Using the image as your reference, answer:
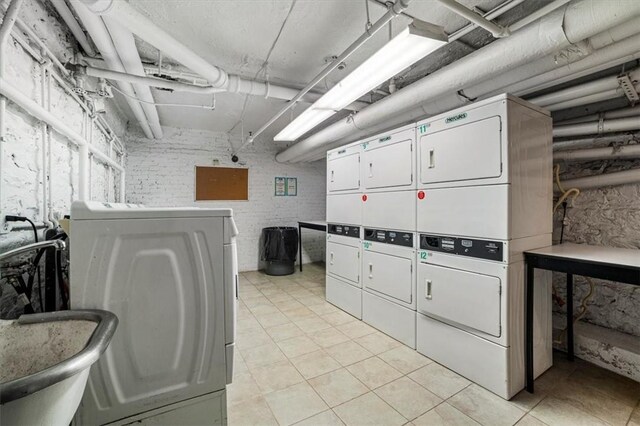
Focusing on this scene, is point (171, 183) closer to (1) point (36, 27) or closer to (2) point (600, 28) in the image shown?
(1) point (36, 27)

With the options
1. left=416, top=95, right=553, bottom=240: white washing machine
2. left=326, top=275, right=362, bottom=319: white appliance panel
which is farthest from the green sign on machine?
left=326, top=275, right=362, bottom=319: white appliance panel

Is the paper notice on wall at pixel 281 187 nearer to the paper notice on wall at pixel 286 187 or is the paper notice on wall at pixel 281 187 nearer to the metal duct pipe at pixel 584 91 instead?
the paper notice on wall at pixel 286 187

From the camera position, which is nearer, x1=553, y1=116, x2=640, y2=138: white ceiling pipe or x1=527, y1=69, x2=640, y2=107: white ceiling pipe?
x1=527, y1=69, x2=640, y2=107: white ceiling pipe

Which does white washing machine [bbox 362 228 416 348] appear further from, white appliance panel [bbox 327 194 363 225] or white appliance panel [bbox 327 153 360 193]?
white appliance panel [bbox 327 153 360 193]

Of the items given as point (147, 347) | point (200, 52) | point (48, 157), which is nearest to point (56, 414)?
point (147, 347)

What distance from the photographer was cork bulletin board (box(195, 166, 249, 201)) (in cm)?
523

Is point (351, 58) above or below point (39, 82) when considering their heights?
above

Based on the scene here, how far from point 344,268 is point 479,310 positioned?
1.73m

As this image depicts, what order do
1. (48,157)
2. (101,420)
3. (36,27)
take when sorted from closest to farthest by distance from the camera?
(101,420) → (36,27) → (48,157)

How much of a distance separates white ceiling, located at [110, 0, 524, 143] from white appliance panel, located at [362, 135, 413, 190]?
3.00 feet

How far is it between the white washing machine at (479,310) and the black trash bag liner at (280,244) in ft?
10.7

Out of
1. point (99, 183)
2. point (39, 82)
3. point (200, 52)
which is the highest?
point (200, 52)

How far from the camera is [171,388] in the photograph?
123 cm

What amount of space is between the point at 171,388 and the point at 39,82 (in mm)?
2083
